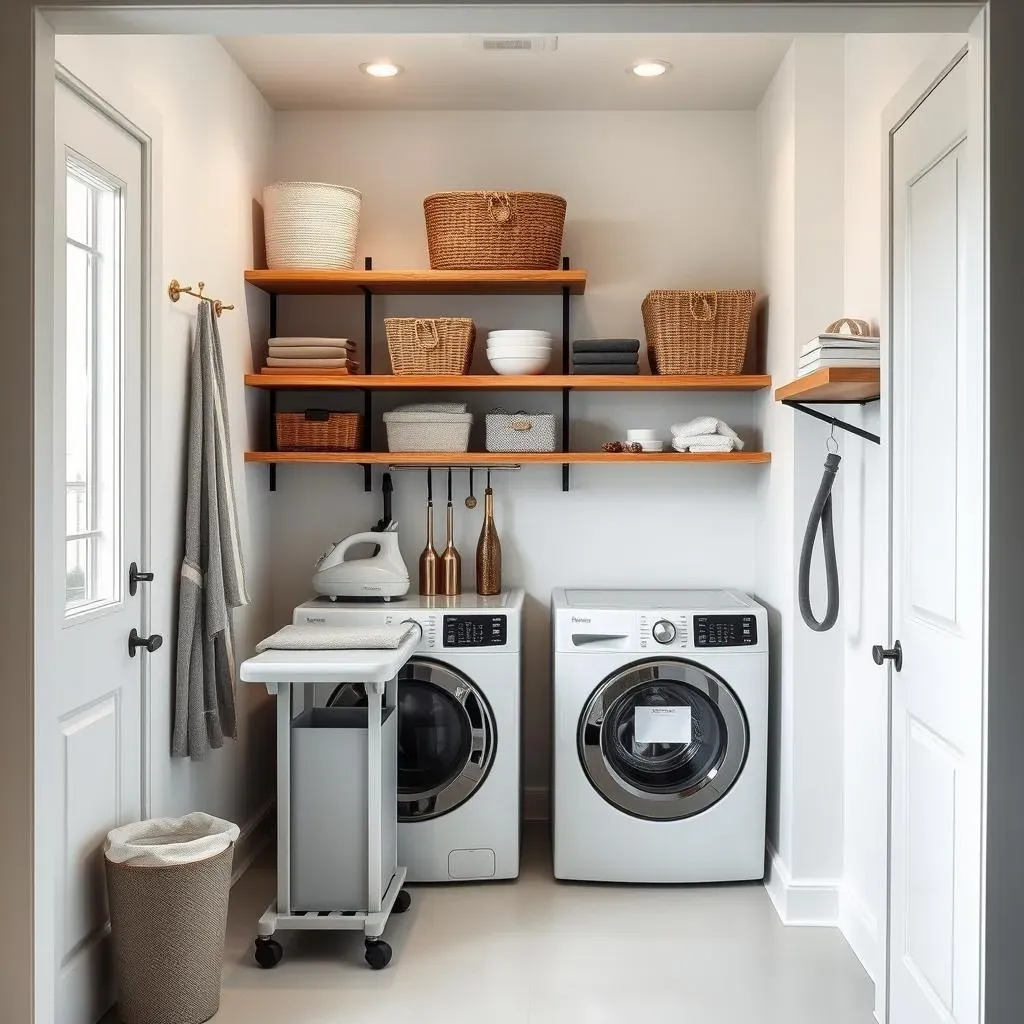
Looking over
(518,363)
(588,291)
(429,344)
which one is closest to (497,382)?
(518,363)

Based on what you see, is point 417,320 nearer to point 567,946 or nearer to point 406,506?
point 406,506

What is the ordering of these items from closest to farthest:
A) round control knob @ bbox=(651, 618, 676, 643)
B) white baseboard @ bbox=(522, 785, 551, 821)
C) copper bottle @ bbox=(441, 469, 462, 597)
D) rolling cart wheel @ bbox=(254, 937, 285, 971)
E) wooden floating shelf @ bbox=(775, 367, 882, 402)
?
wooden floating shelf @ bbox=(775, 367, 882, 402) < rolling cart wheel @ bbox=(254, 937, 285, 971) < round control knob @ bbox=(651, 618, 676, 643) < copper bottle @ bbox=(441, 469, 462, 597) < white baseboard @ bbox=(522, 785, 551, 821)

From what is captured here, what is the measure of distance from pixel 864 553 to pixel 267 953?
76.9 inches

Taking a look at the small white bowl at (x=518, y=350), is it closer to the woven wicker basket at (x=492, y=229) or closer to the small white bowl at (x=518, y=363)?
the small white bowl at (x=518, y=363)

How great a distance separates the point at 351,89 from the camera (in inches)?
143

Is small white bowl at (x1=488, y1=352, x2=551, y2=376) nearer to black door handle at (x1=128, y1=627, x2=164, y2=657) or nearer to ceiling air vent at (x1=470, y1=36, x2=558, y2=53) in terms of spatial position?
ceiling air vent at (x1=470, y1=36, x2=558, y2=53)

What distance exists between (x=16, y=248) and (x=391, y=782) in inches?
75.9

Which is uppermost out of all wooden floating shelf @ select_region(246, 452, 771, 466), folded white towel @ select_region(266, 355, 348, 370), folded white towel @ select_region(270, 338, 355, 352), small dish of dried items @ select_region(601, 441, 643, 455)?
folded white towel @ select_region(270, 338, 355, 352)

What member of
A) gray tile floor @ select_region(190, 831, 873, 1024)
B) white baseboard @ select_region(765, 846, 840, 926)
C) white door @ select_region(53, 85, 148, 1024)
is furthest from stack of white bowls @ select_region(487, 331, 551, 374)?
white baseboard @ select_region(765, 846, 840, 926)

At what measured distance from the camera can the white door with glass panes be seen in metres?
1.68

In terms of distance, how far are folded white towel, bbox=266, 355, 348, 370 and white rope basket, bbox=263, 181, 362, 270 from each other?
1.02 feet

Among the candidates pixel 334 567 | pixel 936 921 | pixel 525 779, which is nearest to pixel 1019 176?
pixel 936 921

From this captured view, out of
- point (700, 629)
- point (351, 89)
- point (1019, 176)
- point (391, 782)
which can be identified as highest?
point (351, 89)

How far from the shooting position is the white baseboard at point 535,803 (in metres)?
3.98
